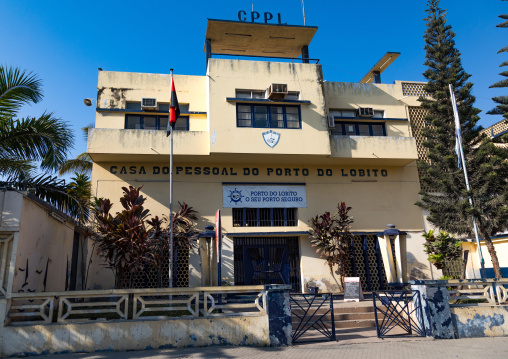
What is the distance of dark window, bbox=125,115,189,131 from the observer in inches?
610

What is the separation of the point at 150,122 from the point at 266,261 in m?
7.43

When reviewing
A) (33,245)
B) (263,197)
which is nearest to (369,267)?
(263,197)

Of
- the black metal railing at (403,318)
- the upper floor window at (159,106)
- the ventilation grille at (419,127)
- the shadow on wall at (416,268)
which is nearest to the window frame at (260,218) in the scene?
the upper floor window at (159,106)

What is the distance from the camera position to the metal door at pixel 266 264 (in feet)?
49.1

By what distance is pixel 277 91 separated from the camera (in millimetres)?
14906

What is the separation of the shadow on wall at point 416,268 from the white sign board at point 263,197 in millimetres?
4981

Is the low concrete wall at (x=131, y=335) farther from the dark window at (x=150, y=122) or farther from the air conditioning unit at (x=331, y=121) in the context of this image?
the air conditioning unit at (x=331, y=121)

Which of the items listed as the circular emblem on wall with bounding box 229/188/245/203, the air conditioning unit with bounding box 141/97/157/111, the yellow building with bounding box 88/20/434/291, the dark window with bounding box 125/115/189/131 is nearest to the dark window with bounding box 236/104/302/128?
the yellow building with bounding box 88/20/434/291

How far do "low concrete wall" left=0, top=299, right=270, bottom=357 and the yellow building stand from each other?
6489 millimetres

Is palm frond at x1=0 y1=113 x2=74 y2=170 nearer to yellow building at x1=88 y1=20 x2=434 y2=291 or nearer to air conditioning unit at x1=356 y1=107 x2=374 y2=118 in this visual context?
yellow building at x1=88 y1=20 x2=434 y2=291

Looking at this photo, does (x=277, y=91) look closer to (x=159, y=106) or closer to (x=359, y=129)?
(x=359, y=129)

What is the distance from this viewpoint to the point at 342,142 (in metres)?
15.5

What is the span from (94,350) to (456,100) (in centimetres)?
1536

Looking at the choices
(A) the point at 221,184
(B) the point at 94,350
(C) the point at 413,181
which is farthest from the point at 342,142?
(B) the point at 94,350
